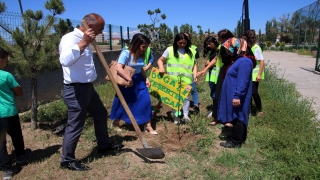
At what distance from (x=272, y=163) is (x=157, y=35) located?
1158 cm

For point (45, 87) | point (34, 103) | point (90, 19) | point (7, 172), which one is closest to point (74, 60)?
point (90, 19)

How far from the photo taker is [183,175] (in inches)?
114

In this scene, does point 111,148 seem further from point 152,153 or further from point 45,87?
point 45,87

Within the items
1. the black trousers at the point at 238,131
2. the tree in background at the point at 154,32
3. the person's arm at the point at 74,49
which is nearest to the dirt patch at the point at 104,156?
the black trousers at the point at 238,131

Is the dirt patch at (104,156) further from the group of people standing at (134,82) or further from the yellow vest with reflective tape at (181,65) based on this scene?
the yellow vest with reflective tape at (181,65)

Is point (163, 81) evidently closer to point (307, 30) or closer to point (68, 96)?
point (68, 96)

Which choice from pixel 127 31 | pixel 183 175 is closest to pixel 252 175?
pixel 183 175

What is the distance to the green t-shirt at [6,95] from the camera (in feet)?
9.18

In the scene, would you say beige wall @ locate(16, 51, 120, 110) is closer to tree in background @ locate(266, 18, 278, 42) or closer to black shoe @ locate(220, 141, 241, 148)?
black shoe @ locate(220, 141, 241, 148)

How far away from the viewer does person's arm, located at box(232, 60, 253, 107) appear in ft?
10.6

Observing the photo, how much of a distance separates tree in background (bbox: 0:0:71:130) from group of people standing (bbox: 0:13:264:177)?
37.0 inches

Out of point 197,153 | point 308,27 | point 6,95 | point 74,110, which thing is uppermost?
point 308,27

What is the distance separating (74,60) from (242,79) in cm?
194

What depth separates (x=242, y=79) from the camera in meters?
3.23
